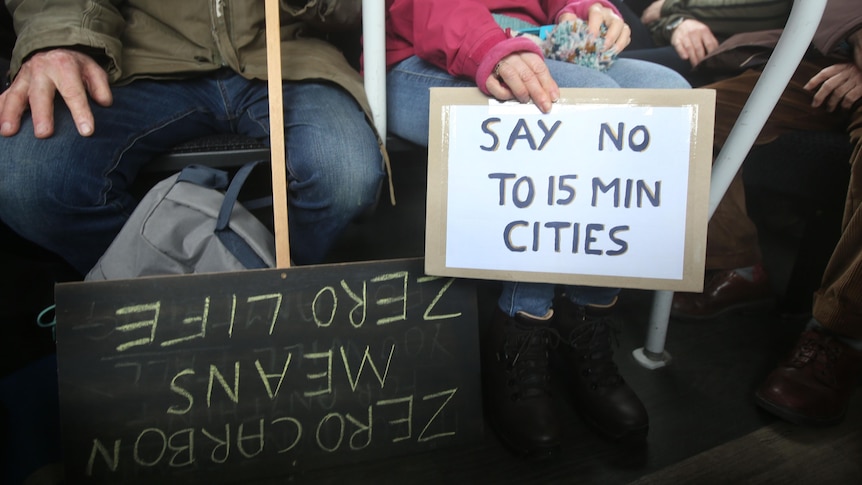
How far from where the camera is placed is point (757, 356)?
40.3 inches

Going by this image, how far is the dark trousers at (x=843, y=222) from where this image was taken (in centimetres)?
82

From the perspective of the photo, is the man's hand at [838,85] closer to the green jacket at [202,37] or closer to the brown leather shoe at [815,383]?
the brown leather shoe at [815,383]

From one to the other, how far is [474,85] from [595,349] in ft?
1.57

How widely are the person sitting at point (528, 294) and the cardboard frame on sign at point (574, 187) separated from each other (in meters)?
0.11

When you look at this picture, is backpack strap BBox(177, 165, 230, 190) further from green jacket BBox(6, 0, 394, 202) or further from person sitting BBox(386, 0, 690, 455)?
person sitting BBox(386, 0, 690, 455)

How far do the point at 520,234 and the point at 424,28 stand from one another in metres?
0.34

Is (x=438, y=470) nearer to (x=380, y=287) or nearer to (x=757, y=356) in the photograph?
(x=380, y=287)

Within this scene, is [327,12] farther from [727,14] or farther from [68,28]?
[727,14]

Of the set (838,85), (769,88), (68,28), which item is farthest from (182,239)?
(838,85)

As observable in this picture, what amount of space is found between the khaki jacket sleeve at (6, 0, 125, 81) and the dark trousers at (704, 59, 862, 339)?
1.07 m

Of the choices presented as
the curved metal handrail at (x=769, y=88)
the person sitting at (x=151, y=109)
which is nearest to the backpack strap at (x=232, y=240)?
the person sitting at (x=151, y=109)

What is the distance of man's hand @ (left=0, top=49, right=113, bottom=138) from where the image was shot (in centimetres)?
63

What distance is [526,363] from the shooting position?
791 millimetres

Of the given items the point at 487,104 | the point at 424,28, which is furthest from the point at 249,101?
the point at 487,104
